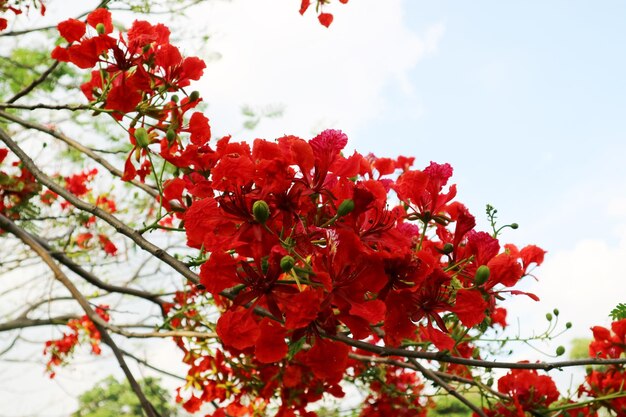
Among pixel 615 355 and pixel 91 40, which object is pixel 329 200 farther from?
pixel 615 355

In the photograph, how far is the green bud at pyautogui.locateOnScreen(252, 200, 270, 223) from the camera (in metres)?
1.07

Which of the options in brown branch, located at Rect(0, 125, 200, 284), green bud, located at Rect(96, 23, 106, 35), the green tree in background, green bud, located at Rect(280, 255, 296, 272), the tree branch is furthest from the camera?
the green tree in background

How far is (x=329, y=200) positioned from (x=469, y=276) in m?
0.40

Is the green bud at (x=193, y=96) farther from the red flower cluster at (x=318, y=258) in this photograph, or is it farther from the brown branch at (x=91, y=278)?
the brown branch at (x=91, y=278)

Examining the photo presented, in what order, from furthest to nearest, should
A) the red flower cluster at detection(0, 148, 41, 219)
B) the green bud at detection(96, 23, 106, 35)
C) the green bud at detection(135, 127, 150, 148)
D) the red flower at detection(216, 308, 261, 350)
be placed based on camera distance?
the red flower cluster at detection(0, 148, 41, 219) < the green bud at detection(96, 23, 106, 35) < the green bud at detection(135, 127, 150, 148) < the red flower at detection(216, 308, 261, 350)

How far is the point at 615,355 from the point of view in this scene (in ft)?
7.68

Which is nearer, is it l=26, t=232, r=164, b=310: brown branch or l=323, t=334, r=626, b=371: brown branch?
l=323, t=334, r=626, b=371: brown branch

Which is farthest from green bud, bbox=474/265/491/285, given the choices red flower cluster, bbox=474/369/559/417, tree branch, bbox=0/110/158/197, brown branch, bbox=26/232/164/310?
brown branch, bbox=26/232/164/310

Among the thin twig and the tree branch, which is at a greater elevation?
the thin twig

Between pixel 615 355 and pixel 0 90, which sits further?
pixel 0 90

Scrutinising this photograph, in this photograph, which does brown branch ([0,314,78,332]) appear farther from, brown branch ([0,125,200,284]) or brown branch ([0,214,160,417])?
brown branch ([0,125,200,284])

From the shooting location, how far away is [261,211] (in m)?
1.07

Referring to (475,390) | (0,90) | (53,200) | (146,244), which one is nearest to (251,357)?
(475,390)

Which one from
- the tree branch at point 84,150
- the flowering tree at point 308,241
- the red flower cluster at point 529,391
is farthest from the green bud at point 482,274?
the tree branch at point 84,150
